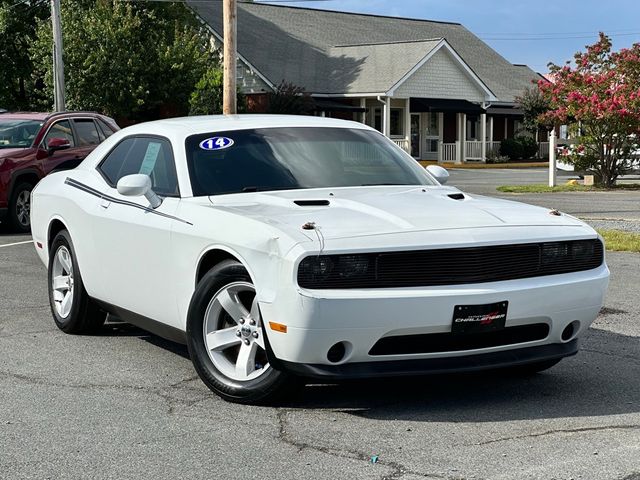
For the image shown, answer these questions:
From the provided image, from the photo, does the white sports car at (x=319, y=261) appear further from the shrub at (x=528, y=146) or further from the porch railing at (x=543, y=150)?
the porch railing at (x=543, y=150)

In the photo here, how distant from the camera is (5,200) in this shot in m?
15.4

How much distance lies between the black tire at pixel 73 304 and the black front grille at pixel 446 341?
2.85 metres

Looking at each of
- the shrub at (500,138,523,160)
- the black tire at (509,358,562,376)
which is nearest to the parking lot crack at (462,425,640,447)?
the black tire at (509,358,562,376)

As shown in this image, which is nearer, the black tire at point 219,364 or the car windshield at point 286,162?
the black tire at point 219,364

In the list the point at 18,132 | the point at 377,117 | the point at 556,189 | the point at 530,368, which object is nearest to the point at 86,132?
the point at 18,132

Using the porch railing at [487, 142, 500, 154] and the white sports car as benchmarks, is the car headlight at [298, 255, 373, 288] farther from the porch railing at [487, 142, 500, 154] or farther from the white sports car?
the porch railing at [487, 142, 500, 154]

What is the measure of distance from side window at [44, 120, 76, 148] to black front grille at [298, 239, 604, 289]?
474 inches

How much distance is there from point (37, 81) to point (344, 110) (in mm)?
12363

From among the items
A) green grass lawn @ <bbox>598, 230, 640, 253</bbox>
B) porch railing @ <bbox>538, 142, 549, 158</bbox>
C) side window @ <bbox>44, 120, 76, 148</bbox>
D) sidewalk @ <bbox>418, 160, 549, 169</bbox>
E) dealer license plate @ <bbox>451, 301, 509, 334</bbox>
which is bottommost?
sidewalk @ <bbox>418, 160, 549, 169</bbox>

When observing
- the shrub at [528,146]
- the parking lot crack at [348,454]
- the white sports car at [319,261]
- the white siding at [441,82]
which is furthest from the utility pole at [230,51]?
the shrub at [528,146]

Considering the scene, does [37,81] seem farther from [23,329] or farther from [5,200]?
[23,329]

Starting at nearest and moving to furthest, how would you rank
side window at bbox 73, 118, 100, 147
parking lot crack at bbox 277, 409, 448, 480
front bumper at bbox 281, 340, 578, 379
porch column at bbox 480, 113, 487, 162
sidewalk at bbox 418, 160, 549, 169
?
parking lot crack at bbox 277, 409, 448, 480 < front bumper at bbox 281, 340, 578, 379 < side window at bbox 73, 118, 100, 147 < sidewalk at bbox 418, 160, 549, 169 < porch column at bbox 480, 113, 487, 162

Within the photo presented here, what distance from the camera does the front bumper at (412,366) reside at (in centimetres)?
517

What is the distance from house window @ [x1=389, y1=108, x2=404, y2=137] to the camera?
46750 millimetres
